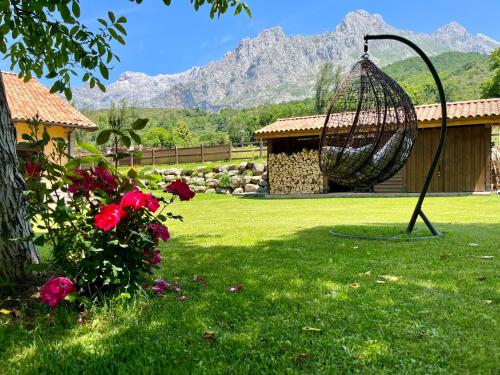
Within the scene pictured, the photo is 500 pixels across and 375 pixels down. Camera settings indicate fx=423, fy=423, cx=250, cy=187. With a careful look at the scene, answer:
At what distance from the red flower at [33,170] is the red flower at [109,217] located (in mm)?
562

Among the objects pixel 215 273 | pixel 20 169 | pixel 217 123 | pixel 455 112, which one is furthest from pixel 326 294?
pixel 217 123

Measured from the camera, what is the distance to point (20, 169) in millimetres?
2418

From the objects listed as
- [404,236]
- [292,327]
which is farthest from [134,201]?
[404,236]

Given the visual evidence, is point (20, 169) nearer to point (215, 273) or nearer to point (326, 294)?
point (215, 273)

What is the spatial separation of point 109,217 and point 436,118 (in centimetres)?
1223

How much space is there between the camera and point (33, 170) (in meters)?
2.37

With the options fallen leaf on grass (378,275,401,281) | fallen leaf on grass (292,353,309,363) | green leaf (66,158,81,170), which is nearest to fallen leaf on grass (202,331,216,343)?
fallen leaf on grass (292,353,309,363)

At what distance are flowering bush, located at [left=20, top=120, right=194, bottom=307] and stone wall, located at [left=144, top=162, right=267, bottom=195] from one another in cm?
1350

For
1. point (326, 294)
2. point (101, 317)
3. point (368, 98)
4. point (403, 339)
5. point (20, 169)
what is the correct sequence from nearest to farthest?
point (403, 339) < point (101, 317) < point (20, 169) < point (326, 294) < point (368, 98)

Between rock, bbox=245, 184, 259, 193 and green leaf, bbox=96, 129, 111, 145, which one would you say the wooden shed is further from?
green leaf, bbox=96, 129, 111, 145

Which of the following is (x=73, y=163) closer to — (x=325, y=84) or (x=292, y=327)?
(x=292, y=327)

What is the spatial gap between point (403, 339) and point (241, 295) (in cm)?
99

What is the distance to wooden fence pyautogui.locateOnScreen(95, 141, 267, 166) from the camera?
20188mm

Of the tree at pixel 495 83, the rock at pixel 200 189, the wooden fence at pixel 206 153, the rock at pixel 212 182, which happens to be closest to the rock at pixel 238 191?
the rock at pixel 212 182
